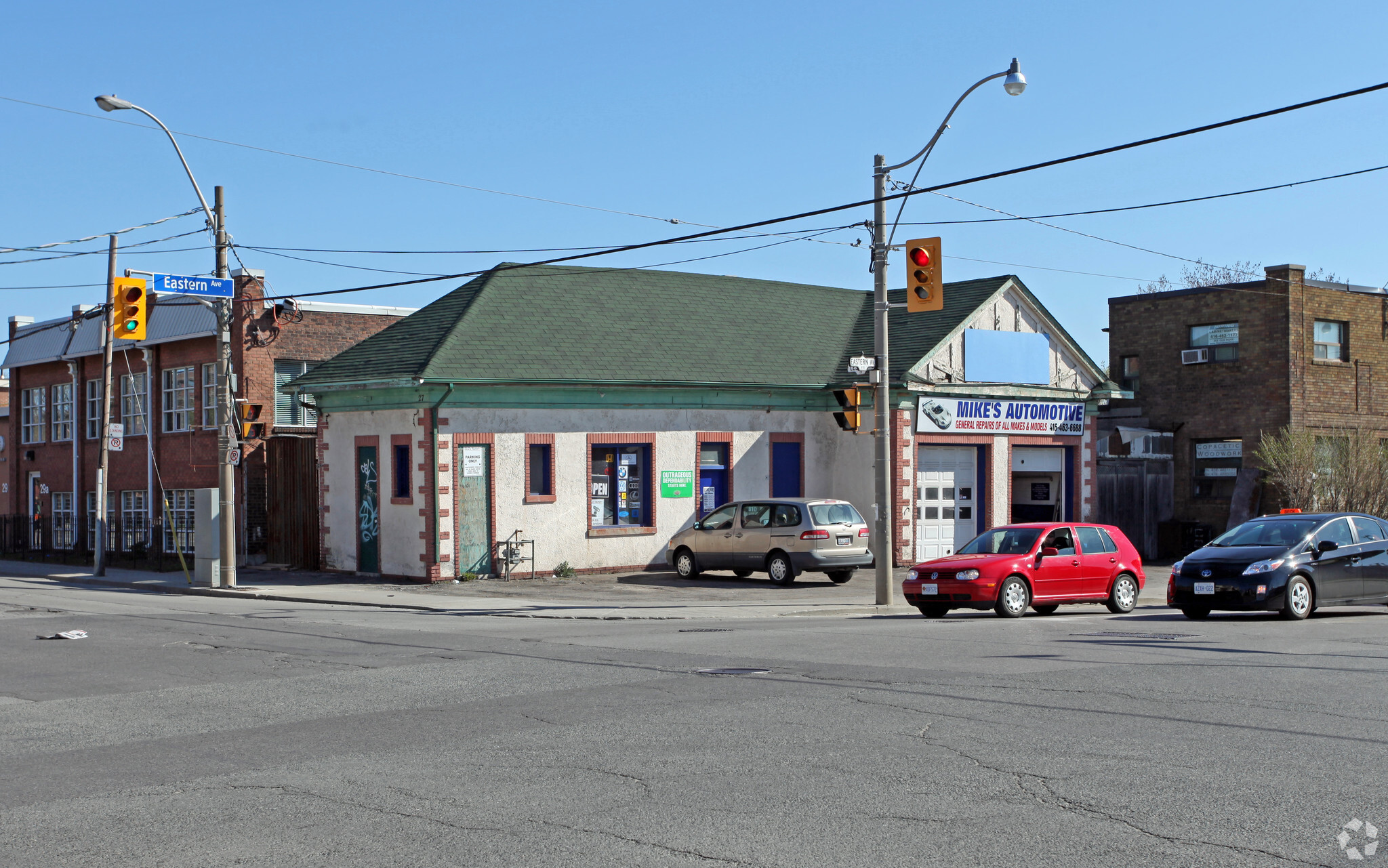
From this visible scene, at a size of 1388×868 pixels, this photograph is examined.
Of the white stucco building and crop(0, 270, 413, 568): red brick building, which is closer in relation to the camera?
the white stucco building

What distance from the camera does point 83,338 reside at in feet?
125

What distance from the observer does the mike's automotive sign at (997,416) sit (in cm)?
3012

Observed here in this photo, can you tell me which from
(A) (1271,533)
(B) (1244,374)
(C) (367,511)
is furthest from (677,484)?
(B) (1244,374)

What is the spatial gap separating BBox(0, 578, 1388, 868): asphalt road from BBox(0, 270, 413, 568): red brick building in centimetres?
1446

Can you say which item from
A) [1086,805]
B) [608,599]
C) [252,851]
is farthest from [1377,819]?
[608,599]

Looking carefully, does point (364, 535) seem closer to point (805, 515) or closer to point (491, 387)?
point (491, 387)

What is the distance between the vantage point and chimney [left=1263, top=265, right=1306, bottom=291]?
33625 millimetres

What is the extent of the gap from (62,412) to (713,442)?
23.1 meters

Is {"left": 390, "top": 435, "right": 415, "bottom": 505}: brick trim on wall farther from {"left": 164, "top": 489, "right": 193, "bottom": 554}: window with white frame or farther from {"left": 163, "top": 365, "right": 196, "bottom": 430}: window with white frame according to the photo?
{"left": 164, "top": 489, "right": 193, "bottom": 554}: window with white frame

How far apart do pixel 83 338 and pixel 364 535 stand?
16.0 metres

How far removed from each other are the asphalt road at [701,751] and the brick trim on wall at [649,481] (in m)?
11.7

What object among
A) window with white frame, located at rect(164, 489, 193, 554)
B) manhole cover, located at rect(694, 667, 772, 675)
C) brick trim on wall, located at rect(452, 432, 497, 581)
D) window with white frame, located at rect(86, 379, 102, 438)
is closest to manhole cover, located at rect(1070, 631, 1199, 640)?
manhole cover, located at rect(694, 667, 772, 675)

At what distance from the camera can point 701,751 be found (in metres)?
8.62

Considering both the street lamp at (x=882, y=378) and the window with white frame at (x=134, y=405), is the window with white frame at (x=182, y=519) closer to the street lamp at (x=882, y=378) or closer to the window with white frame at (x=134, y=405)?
the window with white frame at (x=134, y=405)
